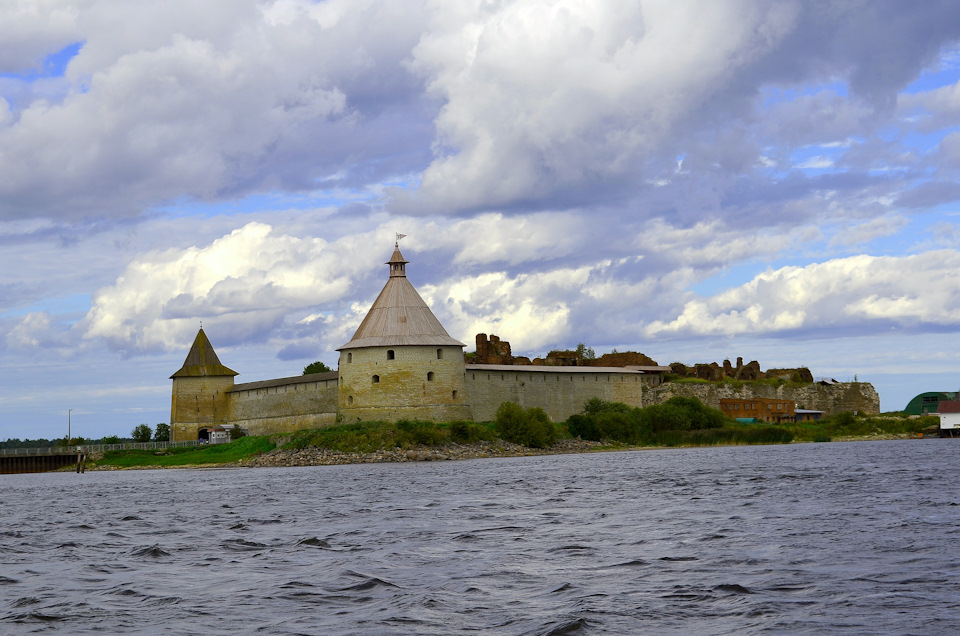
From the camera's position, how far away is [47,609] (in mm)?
7387

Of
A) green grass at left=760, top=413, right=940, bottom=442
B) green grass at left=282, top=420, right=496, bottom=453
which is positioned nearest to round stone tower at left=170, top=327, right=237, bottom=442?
green grass at left=282, top=420, right=496, bottom=453

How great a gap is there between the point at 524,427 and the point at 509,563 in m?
30.6

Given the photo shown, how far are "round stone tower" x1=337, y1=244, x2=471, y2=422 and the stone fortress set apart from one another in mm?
43

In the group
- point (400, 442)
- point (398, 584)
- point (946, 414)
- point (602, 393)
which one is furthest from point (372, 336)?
point (398, 584)

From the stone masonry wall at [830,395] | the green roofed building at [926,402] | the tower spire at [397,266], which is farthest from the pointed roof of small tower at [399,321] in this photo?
the green roofed building at [926,402]

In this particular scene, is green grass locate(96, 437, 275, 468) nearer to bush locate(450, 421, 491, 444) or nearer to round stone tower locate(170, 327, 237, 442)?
round stone tower locate(170, 327, 237, 442)

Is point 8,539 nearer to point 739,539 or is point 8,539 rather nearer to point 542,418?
point 739,539

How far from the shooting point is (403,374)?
42.7 meters

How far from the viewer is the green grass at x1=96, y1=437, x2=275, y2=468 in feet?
132

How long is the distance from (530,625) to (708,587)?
68.6 inches

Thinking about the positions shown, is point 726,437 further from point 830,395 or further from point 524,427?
point 830,395

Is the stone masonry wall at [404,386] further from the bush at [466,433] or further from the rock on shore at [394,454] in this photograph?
the rock on shore at [394,454]

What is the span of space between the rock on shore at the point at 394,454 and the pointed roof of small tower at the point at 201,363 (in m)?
13.9

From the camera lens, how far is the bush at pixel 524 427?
129 ft
